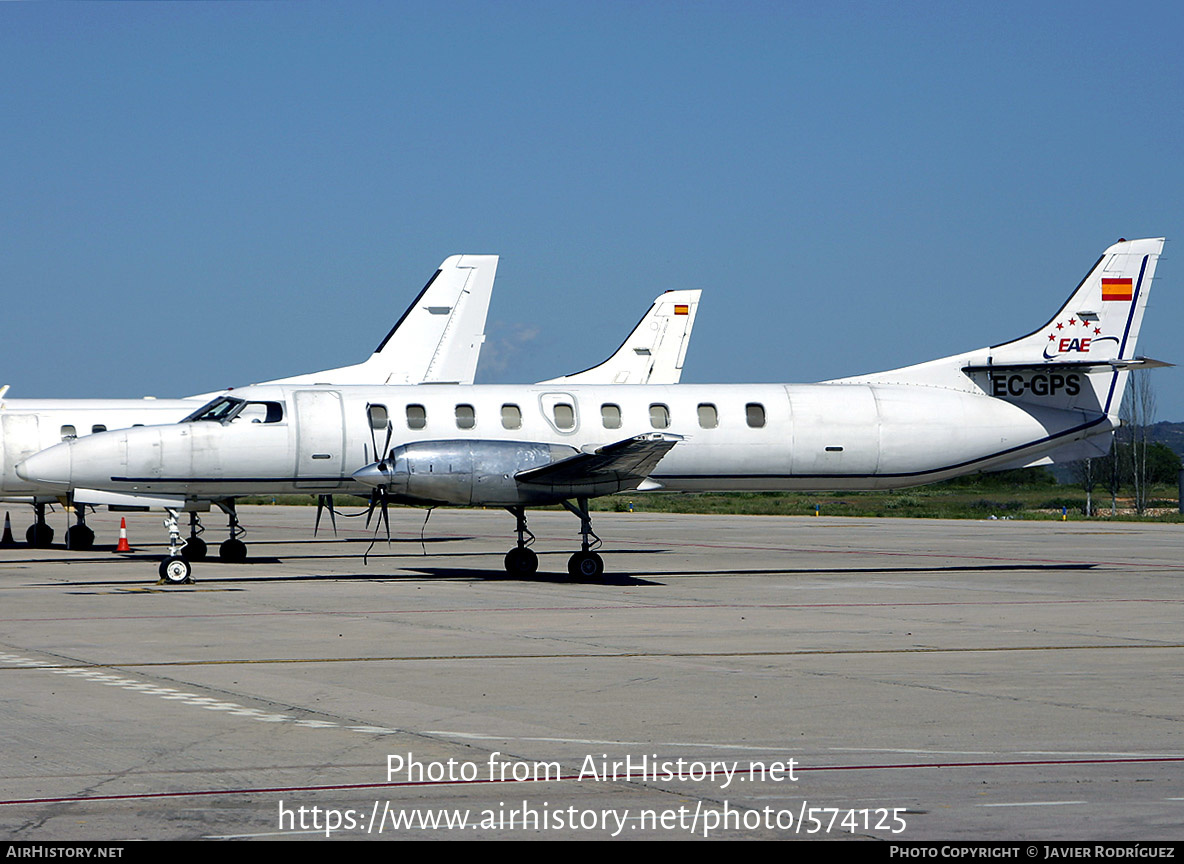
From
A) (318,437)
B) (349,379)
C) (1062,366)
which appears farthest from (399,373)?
(1062,366)

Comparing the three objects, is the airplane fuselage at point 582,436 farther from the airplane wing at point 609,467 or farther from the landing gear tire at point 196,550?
the landing gear tire at point 196,550

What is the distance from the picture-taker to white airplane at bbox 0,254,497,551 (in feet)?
85.5

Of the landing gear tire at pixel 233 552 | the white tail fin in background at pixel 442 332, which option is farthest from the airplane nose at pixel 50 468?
the white tail fin in background at pixel 442 332

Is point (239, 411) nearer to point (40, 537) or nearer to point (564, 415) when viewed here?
point (564, 415)

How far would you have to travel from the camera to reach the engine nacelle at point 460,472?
1917 centimetres

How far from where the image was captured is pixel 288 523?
41.5 m

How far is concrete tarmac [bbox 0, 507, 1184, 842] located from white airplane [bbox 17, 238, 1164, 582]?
5.08 feet

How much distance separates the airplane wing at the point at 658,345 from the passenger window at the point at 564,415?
728 inches

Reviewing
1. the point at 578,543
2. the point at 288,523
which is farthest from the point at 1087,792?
the point at 288,523

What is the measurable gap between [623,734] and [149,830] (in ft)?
10.7

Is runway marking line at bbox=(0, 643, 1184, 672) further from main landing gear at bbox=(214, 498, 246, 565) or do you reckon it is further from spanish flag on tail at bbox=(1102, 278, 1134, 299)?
main landing gear at bbox=(214, 498, 246, 565)

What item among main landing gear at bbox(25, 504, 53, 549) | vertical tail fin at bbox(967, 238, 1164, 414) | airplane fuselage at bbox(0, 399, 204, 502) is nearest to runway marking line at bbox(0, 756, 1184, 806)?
Result: vertical tail fin at bbox(967, 238, 1164, 414)

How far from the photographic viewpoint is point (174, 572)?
63.7 ft
